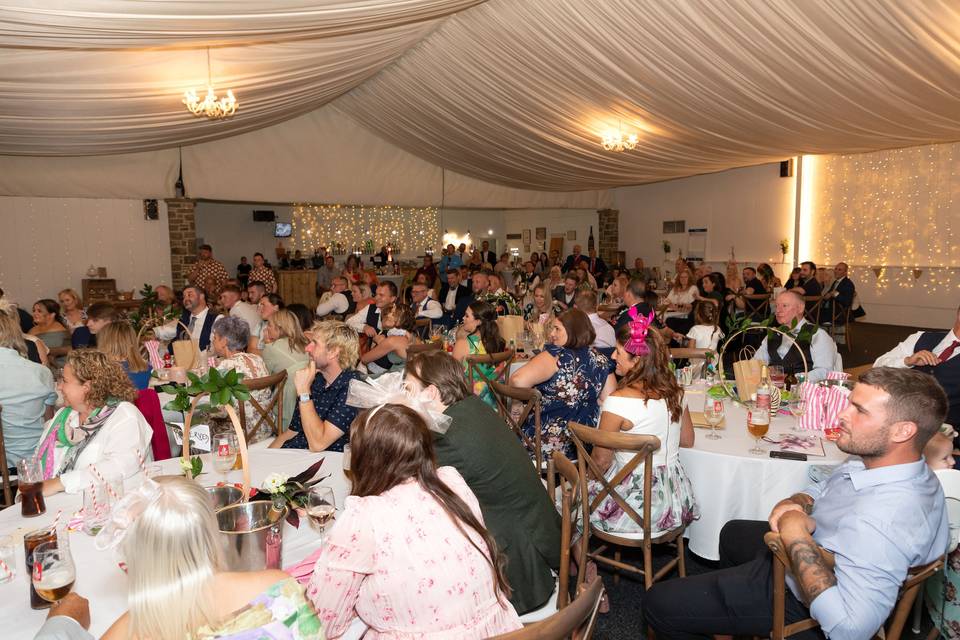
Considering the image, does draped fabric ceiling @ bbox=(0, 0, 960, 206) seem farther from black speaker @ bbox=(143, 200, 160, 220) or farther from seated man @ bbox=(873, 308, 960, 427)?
seated man @ bbox=(873, 308, 960, 427)

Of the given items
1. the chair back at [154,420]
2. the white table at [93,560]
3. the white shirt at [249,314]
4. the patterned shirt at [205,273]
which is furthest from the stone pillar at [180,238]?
the white table at [93,560]

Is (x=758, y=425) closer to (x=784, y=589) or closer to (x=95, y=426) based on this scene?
(x=784, y=589)

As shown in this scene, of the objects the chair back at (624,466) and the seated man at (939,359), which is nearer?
the chair back at (624,466)

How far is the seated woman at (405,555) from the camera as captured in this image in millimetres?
→ 1616

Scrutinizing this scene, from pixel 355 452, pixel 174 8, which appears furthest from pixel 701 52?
pixel 355 452

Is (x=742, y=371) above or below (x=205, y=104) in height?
below

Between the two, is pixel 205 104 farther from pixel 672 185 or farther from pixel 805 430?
pixel 672 185

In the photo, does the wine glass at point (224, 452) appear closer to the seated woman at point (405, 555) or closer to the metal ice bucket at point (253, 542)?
the metal ice bucket at point (253, 542)

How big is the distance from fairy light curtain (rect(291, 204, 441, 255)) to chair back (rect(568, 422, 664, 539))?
45.1 ft

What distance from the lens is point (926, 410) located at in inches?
72.4

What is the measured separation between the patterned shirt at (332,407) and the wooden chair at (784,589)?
6.14 ft

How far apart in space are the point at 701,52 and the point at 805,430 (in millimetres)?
5005

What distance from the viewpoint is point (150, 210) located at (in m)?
11.6

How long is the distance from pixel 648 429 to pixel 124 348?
10.00 feet
